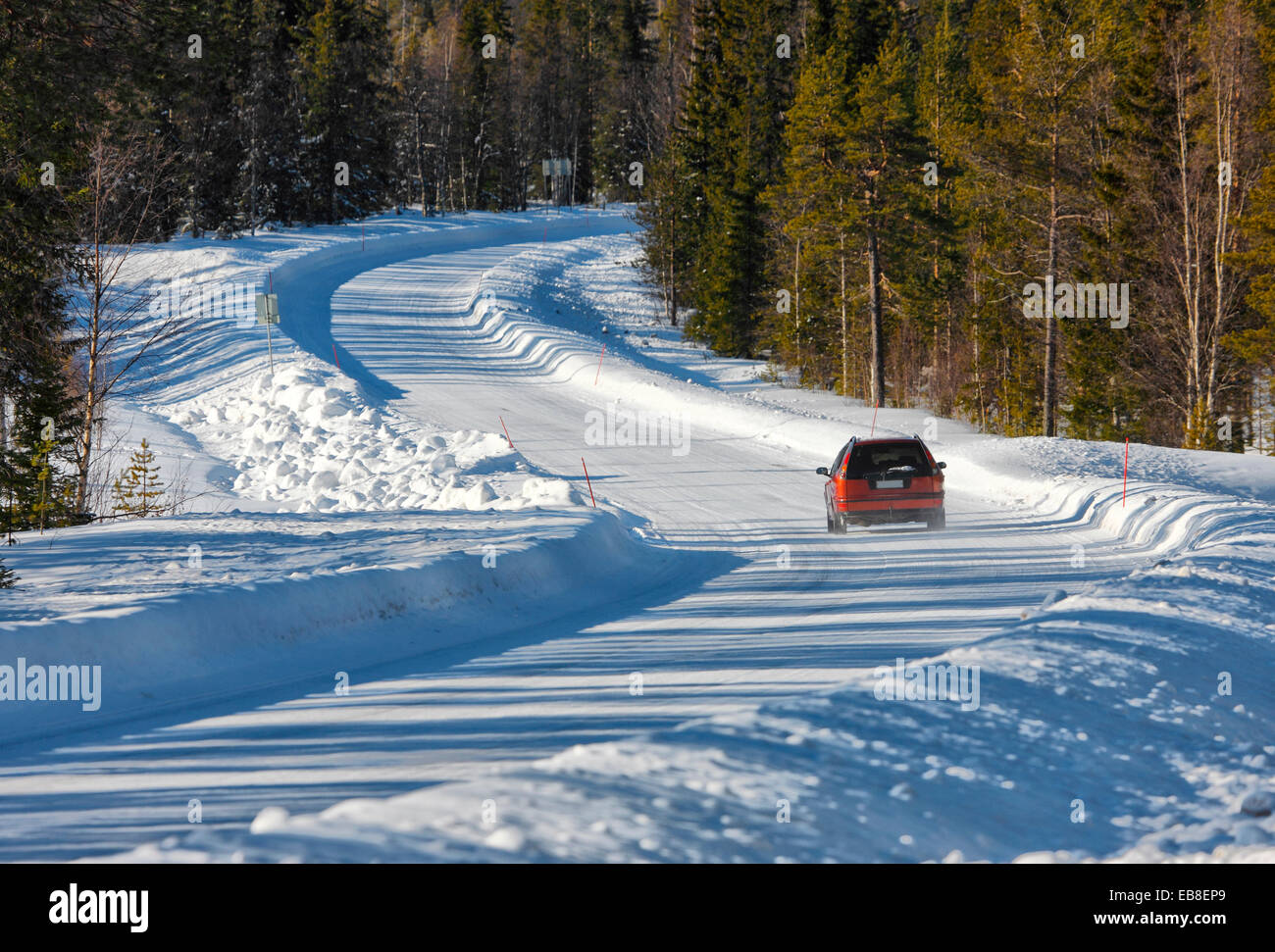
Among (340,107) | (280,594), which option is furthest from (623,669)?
(340,107)

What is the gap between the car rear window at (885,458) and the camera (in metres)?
16.8

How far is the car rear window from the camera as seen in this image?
16.8 m

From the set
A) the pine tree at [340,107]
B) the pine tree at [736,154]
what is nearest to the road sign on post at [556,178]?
the pine tree at [340,107]

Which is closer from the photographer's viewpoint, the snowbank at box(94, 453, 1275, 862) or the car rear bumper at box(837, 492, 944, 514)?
the snowbank at box(94, 453, 1275, 862)

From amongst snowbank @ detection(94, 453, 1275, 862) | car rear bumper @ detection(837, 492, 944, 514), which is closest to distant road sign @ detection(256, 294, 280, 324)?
car rear bumper @ detection(837, 492, 944, 514)

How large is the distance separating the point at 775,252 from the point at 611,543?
123 ft

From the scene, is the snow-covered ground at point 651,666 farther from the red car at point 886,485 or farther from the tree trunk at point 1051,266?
the tree trunk at point 1051,266

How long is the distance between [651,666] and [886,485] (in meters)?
8.44

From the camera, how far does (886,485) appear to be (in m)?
16.7

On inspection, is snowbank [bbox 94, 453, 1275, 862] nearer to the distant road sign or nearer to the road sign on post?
the distant road sign

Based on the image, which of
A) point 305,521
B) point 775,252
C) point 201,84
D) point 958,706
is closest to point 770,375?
point 775,252

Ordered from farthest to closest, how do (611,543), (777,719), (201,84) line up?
(611,543)
(201,84)
(777,719)
